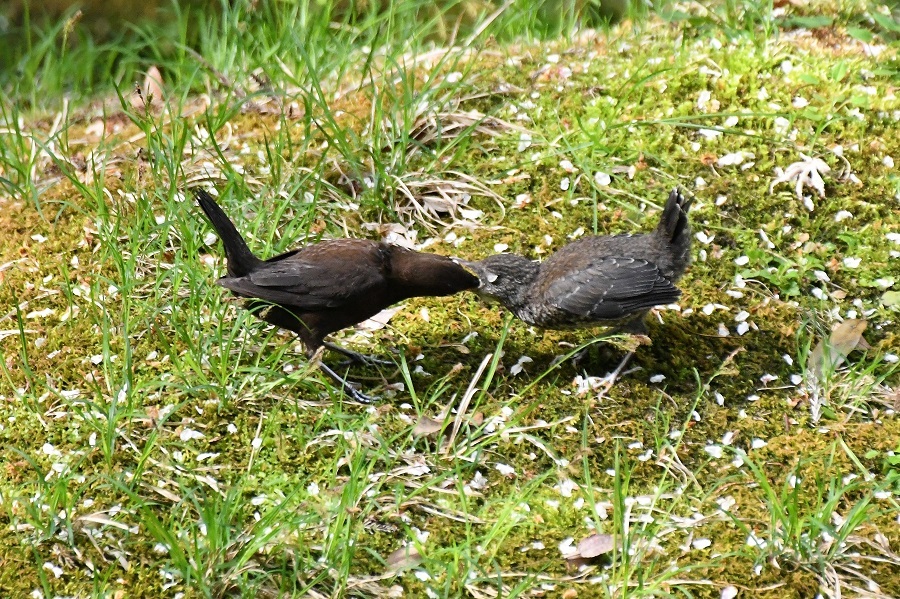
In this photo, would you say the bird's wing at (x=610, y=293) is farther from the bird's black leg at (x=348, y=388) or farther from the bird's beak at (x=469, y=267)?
the bird's black leg at (x=348, y=388)

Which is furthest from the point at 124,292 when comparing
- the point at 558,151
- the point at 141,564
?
the point at 558,151

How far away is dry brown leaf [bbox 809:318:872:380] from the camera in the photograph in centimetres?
451

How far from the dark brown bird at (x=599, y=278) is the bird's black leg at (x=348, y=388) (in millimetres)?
796

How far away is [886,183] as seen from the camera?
5379 mm

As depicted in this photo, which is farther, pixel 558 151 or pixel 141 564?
pixel 558 151

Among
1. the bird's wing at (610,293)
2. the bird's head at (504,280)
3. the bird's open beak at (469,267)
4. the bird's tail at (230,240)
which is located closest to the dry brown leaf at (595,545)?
the bird's wing at (610,293)

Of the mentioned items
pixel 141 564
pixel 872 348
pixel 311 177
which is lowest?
pixel 141 564

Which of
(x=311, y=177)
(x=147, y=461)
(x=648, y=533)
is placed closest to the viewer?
(x=648, y=533)

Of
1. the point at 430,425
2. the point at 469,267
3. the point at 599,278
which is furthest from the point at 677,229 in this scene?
the point at 430,425

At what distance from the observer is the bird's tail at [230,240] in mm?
4238

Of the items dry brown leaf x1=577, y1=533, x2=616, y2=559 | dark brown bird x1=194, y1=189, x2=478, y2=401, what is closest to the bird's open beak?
dark brown bird x1=194, y1=189, x2=478, y2=401

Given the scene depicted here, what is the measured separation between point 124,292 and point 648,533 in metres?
2.57

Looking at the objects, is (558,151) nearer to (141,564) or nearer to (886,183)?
(886,183)

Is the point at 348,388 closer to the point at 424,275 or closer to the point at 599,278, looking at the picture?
the point at 424,275
